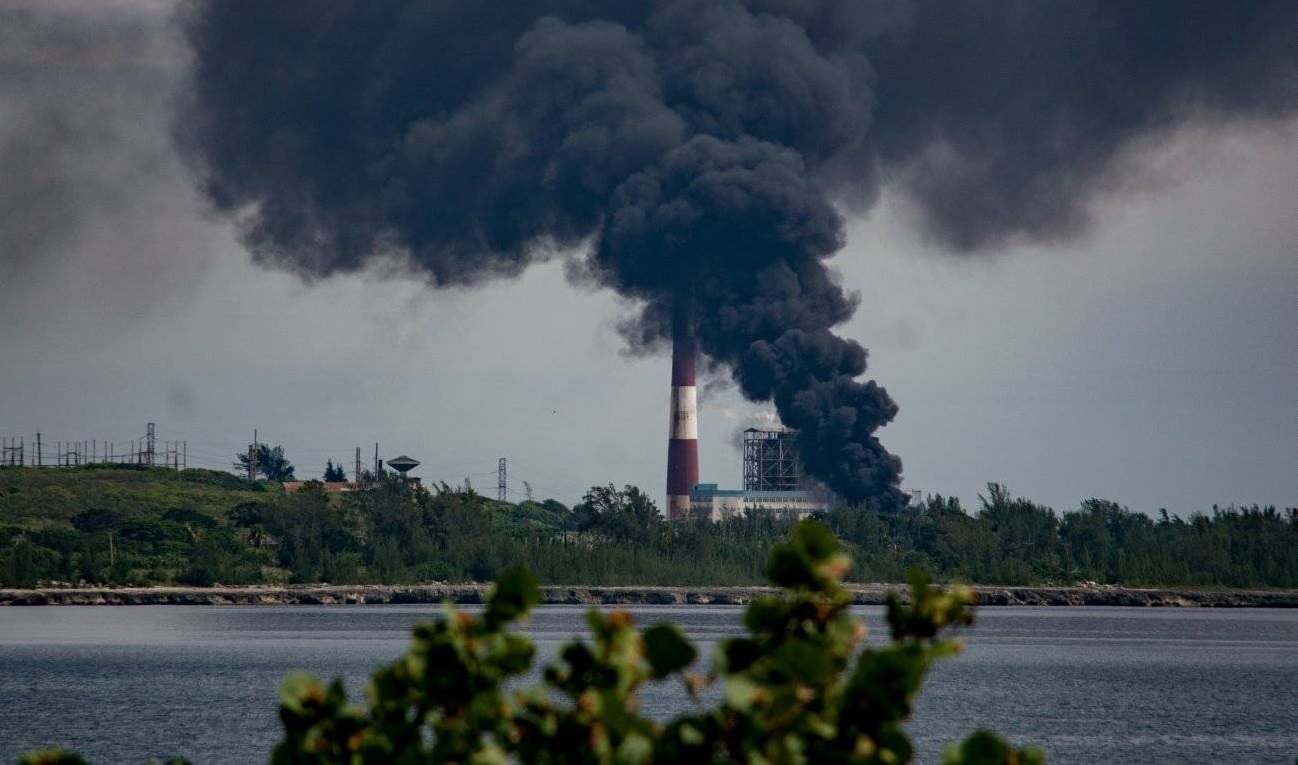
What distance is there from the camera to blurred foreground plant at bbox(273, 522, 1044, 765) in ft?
21.3

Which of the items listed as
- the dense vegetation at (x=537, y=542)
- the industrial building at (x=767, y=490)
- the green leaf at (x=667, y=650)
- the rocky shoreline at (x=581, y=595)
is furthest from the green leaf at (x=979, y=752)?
the industrial building at (x=767, y=490)

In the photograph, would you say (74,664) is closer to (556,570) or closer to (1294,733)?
(1294,733)

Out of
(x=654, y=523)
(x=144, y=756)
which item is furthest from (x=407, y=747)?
(x=654, y=523)

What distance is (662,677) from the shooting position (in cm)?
679

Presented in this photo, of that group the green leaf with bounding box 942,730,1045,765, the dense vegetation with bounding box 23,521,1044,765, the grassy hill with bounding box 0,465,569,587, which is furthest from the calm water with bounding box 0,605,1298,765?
the green leaf with bounding box 942,730,1045,765

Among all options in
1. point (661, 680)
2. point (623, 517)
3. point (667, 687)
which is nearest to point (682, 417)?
point (623, 517)

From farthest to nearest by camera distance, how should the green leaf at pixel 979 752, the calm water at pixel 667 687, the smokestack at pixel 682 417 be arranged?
the smokestack at pixel 682 417, the calm water at pixel 667 687, the green leaf at pixel 979 752

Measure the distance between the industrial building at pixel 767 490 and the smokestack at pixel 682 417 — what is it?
40.2 inches

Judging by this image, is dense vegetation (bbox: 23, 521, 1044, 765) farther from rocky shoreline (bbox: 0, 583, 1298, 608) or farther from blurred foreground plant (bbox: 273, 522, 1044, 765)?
rocky shoreline (bbox: 0, 583, 1298, 608)

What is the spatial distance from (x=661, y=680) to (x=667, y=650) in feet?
0.57

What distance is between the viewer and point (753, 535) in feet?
390

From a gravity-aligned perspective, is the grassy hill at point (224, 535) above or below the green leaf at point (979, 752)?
above

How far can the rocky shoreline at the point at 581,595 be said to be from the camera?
352ft

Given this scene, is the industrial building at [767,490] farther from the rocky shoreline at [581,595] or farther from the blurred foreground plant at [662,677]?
the blurred foreground plant at [662,677]
